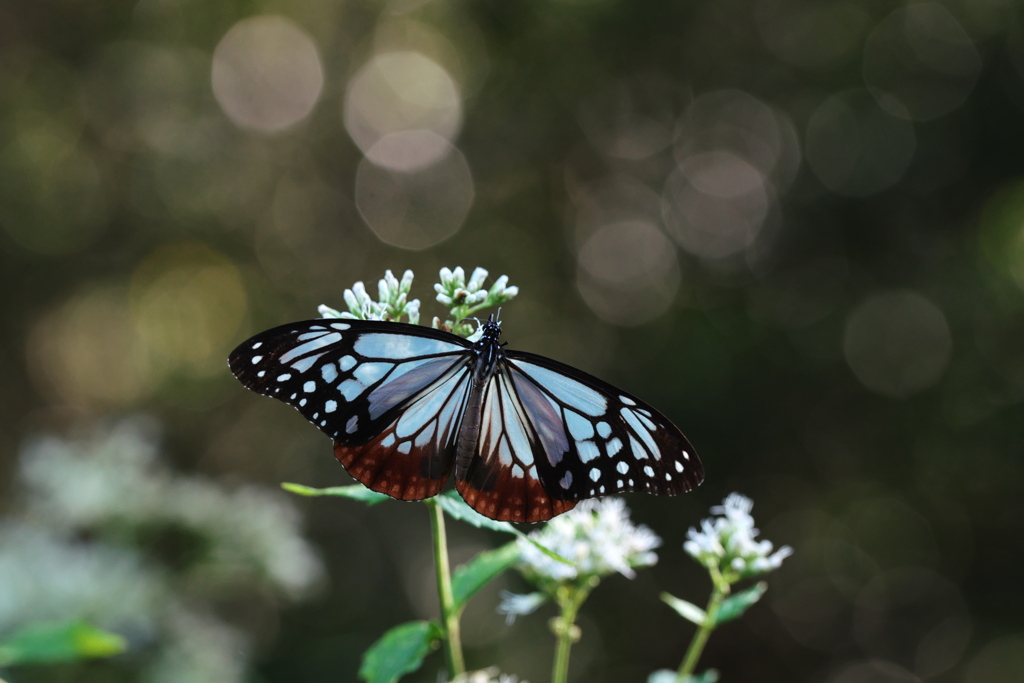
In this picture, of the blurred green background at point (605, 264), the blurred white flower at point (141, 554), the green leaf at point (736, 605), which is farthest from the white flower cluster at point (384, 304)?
the blurred green background at point (605, 264)

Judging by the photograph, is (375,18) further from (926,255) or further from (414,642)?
(414,642)

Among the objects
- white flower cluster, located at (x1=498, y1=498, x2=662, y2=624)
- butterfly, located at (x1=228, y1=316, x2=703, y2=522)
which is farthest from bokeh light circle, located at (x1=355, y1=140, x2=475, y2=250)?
butterfly, located at (x1=228, y1=316, x2=703, y2=522)

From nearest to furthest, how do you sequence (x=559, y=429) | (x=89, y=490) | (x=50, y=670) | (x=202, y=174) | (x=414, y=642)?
(x=414, y=642), (x=559, y=429), (x=50, y=670), (x=89, y=490), (x=202, y=174)

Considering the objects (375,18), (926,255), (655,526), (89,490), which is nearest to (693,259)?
(926,255)

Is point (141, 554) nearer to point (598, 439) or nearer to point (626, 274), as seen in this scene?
point (598, 439)

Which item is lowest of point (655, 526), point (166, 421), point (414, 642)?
point (414, 642)

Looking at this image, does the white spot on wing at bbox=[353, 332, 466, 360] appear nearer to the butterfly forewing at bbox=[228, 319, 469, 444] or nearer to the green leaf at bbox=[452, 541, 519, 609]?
the butterfly forewing at bbox=[228, 319, 469, 444]

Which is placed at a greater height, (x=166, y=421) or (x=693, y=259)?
(x=693, y=259)
